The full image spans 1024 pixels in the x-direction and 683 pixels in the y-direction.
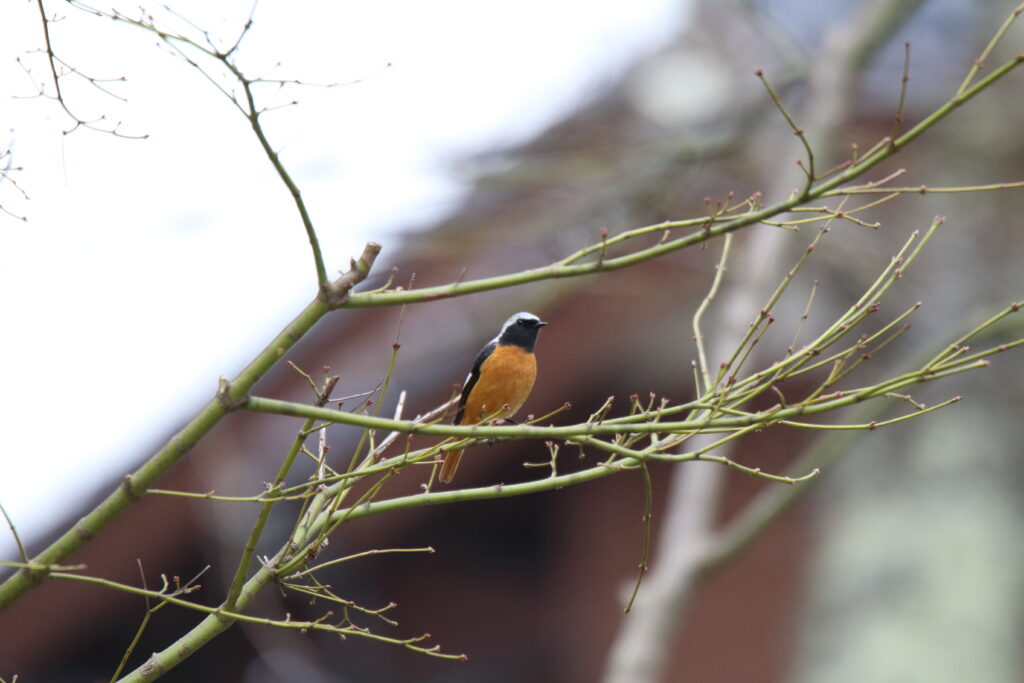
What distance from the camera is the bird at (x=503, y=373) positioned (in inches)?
155

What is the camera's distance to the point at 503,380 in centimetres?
397

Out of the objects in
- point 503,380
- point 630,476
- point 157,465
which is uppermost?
point 157,465

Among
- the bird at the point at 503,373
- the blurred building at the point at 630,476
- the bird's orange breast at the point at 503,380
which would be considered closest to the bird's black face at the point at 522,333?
the bird at the point at 503,373

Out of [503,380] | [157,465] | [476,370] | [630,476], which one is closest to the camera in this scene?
[157,465]

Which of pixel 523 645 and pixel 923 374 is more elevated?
Answer: pixel 923 374

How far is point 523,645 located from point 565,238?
172 inches

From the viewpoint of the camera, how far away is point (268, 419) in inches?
255

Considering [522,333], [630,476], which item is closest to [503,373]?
[522,333]

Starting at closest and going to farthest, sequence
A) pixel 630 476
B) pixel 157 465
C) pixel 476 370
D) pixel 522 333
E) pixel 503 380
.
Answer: pixel 157 465 → pixel 503 380 → pixel 476 370 → pixel 522 333 → pixel 630 476

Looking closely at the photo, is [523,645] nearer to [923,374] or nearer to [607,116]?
[607,116]

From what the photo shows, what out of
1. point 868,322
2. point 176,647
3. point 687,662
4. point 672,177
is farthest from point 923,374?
point 687,662

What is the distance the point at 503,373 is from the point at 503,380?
0.03m

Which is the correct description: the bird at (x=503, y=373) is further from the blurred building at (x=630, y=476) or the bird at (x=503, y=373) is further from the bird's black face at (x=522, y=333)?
the blurred building at (x=630, y=476)

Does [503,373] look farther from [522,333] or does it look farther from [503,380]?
[522,333]
